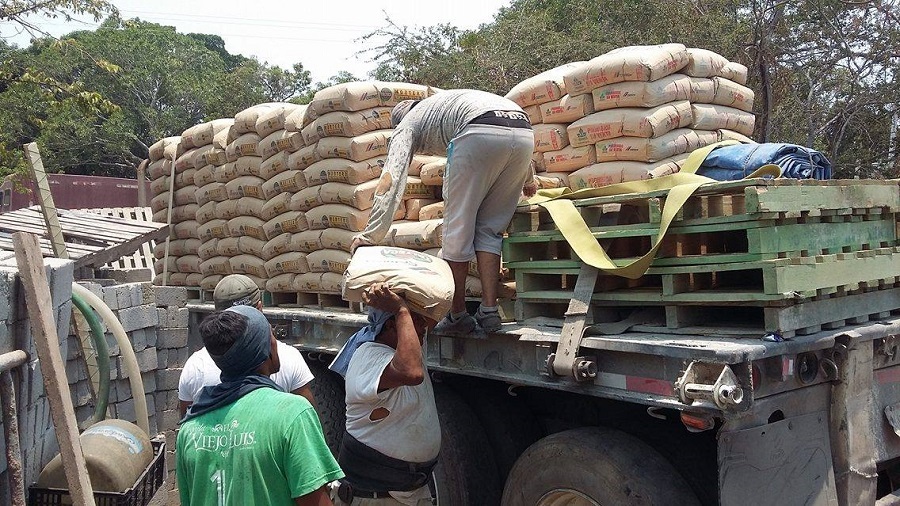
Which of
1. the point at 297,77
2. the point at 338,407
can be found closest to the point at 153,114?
the point at 297,77

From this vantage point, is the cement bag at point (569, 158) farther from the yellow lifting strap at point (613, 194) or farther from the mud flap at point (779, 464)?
the mud flap at point (779, 464)

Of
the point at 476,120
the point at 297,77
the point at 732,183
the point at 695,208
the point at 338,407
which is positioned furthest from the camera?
the point at 297,77

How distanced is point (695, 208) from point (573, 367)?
818 mm

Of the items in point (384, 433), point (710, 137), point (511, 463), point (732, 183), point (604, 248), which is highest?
point (710, 137)

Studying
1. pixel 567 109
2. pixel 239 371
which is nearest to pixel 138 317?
pixel 567 109

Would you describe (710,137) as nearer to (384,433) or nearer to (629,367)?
(629,367)

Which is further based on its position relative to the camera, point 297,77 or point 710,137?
point 297,77

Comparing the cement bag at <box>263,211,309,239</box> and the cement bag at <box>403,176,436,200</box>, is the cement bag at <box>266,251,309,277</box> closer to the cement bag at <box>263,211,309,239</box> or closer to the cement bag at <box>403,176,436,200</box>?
the cement bag at <box>263,211,309,239</box>

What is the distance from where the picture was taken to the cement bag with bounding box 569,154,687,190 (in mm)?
4711

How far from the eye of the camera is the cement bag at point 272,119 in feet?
20.5

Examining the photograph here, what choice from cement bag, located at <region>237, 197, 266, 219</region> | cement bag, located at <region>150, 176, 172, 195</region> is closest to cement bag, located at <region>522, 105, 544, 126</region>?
cement bag, located at <region>237, 197, 266, 219</region>

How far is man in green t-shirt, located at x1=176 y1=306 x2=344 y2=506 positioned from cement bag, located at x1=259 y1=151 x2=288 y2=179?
3671 millimetres

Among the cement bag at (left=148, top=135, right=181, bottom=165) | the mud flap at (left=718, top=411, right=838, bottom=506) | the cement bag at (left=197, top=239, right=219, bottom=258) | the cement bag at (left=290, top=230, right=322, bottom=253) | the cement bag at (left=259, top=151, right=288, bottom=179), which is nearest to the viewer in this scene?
the mud flap at (left=718, top=411, right=838, bottom=506)

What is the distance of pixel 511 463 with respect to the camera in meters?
4.25
